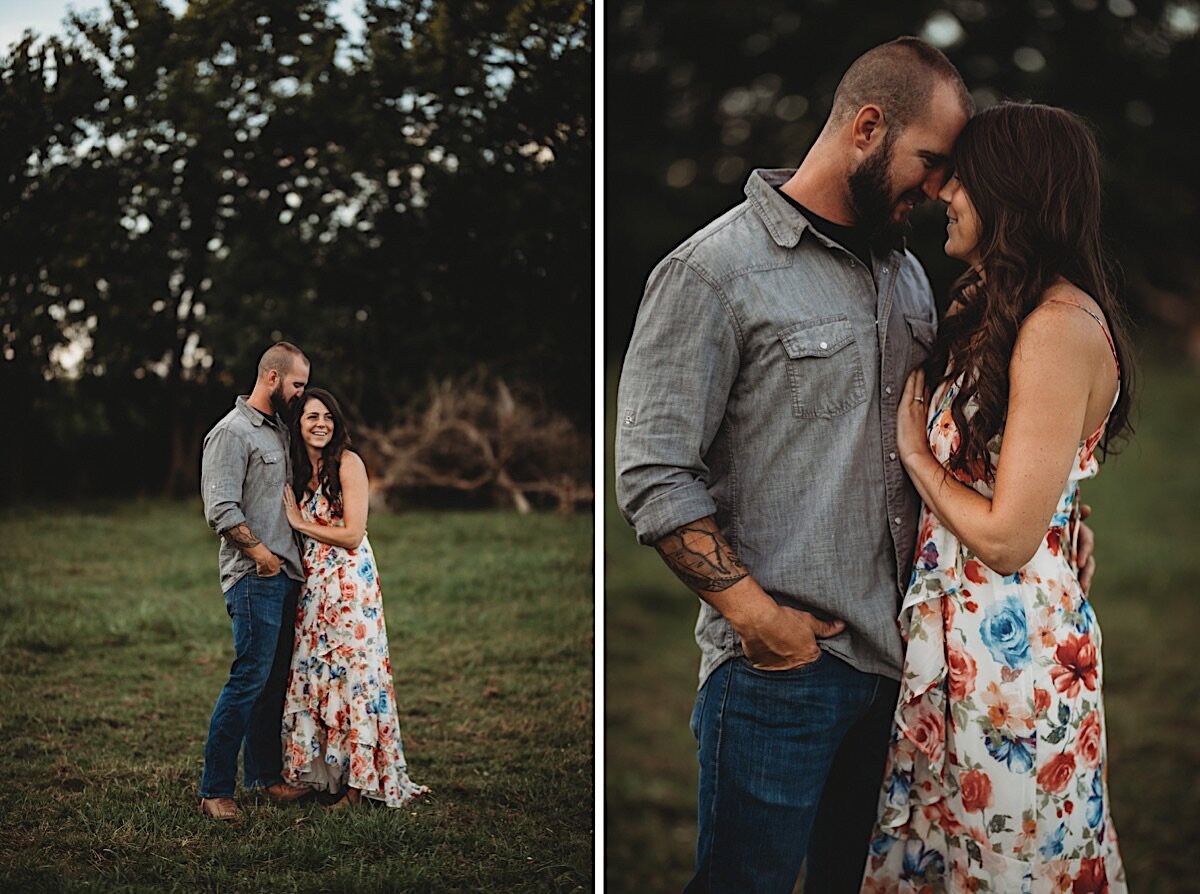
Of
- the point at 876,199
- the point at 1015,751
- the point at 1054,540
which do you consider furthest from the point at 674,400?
the point at 1015,751

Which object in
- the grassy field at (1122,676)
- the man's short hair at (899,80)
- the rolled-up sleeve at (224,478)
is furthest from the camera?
the grassy field at (1122,676)

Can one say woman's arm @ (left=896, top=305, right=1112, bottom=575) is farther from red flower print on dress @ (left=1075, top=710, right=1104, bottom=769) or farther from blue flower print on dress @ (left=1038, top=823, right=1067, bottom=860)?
blue flower print on dress @ (left=1038, top=823, right=1067, bottom=860)

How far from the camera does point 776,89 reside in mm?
7395

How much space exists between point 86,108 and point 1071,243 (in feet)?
6.61

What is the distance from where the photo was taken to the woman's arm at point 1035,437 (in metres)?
2.01

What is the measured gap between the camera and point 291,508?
101 inches

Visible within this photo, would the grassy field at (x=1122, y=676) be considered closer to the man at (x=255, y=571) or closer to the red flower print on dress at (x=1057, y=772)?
the red flower print on dress at (x=1057, y=772)

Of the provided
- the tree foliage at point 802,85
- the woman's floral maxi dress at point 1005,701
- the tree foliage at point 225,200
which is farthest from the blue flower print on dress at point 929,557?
the tree foliage at point 802,85

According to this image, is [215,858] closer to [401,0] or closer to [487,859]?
[487,859]

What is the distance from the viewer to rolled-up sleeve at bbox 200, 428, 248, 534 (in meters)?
2.55

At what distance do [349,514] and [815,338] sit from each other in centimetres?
110

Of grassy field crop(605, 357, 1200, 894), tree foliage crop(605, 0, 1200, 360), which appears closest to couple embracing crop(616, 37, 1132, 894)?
grassy field crop(605, 357, 1200, 894)

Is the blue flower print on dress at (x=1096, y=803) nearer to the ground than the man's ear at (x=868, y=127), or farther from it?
nearer to the ground

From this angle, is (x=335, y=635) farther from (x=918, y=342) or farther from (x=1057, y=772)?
(x=1057, y=772)
